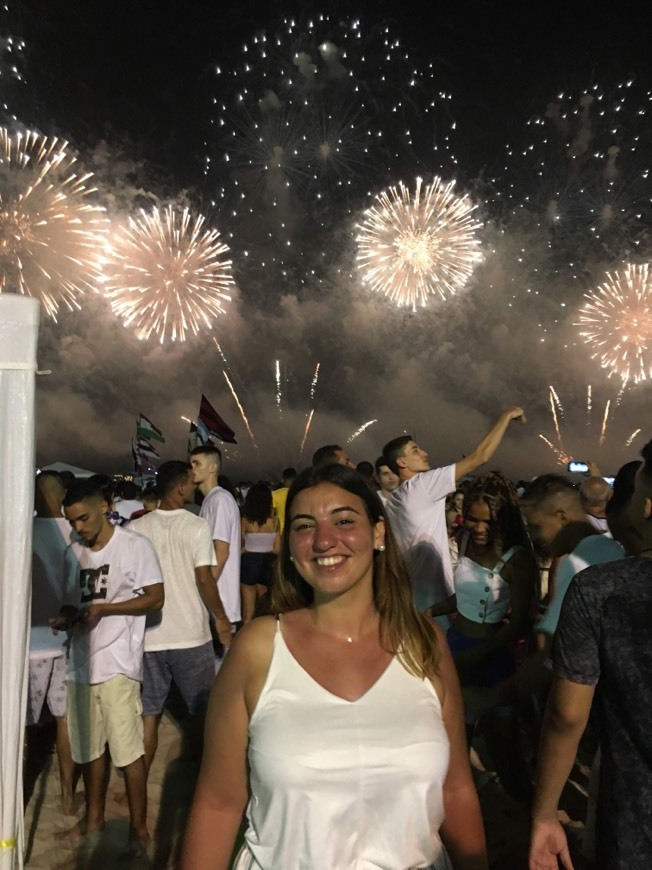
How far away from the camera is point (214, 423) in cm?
1252

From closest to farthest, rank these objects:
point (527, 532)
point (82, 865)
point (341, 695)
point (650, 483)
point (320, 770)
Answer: point (320, 770), point (341, 695), point (650, 483), point (82, 865), point (527, 532)

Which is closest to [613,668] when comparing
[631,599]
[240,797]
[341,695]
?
[631,599]

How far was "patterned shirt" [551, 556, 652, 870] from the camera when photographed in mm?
1864

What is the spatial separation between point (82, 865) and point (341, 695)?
2997 mm

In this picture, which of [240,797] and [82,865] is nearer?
[240,797]

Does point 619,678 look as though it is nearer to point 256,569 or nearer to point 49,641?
point 49,641

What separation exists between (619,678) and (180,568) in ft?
11.4

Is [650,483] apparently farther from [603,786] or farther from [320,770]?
[320,770]

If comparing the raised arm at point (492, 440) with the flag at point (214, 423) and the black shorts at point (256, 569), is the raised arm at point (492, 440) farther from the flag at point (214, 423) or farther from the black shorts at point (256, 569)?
the flag at point (214, 423)

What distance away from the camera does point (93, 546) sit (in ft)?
14.1

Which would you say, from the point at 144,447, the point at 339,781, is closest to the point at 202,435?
the point at 144,447

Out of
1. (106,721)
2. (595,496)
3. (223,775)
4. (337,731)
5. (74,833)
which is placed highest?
(595,496)

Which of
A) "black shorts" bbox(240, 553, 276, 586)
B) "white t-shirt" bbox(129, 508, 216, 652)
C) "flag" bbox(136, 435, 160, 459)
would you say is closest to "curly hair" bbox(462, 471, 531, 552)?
"white t-shirt" bbox(129, 508, 216, 652)

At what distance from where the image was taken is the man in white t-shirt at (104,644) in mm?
4121
